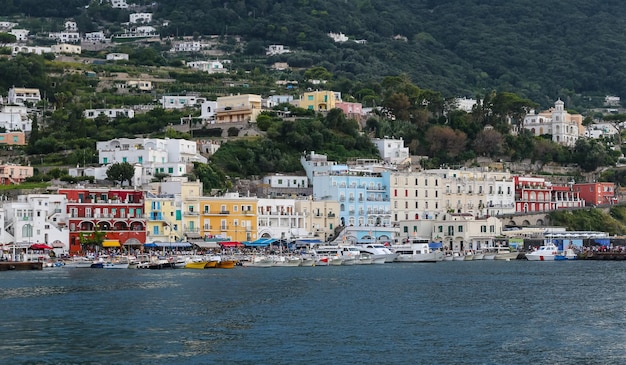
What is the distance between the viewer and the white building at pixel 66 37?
173 metres

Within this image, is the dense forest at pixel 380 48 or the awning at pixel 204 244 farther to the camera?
the dense forest at pixel 380 48

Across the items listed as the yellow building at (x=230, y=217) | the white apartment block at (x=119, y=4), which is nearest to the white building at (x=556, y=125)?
the yellow building at (x=230, y=217)

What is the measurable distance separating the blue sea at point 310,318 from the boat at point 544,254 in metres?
20.4

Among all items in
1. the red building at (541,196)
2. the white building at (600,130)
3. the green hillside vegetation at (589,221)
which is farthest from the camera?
the white building at (600,130)

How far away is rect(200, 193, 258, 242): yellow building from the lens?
91.1m

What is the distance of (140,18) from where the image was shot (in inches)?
7466

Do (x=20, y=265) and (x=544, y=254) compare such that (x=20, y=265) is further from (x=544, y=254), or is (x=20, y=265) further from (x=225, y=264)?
(x=544, y=254)

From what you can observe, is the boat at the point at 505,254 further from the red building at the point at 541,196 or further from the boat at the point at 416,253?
the red building at the point at 541,196

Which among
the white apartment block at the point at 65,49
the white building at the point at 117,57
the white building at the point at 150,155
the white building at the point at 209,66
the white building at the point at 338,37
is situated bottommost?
the white building at the point at 150,155

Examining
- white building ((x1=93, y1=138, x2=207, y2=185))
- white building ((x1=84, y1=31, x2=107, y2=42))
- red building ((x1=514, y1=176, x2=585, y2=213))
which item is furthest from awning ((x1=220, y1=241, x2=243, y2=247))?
white building ((x1=84, y1=31, x2=107, y2=42))

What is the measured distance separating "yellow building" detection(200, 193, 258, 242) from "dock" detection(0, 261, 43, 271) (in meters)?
15.2

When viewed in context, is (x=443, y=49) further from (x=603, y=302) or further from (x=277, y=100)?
(x=603, y=302)

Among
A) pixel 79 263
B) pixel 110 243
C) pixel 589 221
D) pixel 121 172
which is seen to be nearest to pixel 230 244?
pixel 110 243

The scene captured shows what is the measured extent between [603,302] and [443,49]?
467 feet
